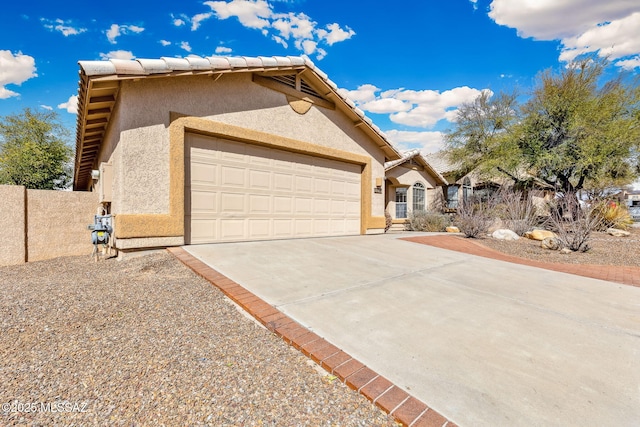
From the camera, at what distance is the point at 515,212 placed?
39.3 ft

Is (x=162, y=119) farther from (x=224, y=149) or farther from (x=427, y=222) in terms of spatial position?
(x=427, y=222)

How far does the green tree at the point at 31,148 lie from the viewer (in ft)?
61.3

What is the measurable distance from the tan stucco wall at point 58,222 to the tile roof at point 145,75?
1.95 metres

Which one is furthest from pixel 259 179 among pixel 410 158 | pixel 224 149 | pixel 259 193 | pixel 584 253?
pixel 410 158

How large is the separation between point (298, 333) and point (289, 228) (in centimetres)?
603

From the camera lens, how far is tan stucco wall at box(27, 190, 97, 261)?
7480 mm

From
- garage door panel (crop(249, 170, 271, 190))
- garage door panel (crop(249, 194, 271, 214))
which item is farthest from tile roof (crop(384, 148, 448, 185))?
garage door panel (crop(249, 194, 271, 214))

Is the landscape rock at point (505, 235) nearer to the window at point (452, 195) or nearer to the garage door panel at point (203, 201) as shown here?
the window at point (452, 195)

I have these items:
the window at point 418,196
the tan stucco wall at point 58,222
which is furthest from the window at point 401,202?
the tan stucco wall at point 58,222

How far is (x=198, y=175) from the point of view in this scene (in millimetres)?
7191

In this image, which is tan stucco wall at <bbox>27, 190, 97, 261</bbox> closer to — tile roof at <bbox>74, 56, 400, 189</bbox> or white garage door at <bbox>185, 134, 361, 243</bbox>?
tile roof at <bbox>74, 56, 400, 189</bbox>

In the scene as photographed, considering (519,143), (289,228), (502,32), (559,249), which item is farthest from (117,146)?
(519,143)

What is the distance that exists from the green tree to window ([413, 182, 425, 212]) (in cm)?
2345

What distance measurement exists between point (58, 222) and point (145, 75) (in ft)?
16.8
